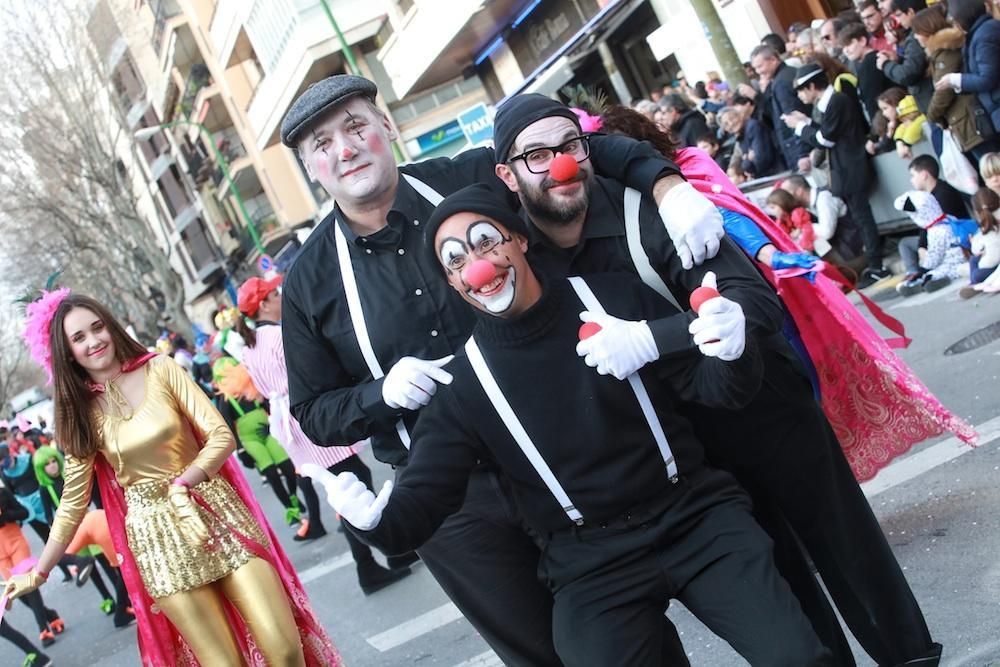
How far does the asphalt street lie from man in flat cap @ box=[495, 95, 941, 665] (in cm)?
58

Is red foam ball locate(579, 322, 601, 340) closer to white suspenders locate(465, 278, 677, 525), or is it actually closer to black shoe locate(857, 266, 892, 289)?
white suspenders locate(465, 278, 677, 525)

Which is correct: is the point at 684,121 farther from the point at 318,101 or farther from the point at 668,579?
the point at 668,579

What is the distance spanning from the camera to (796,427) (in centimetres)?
329

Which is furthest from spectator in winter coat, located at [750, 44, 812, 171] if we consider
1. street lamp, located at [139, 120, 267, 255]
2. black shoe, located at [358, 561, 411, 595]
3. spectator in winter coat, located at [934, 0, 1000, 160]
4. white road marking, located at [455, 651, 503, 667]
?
street lamp, located at [139, 120, 267, 255]

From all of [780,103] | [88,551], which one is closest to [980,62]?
[780,103]

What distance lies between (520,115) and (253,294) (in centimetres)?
467

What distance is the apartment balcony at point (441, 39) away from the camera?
22766mm

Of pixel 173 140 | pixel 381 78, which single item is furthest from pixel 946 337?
pixel 173 140

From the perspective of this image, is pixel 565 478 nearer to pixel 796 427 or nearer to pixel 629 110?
pixel 796 427

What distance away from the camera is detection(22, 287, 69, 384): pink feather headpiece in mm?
4633

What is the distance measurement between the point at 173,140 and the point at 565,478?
55841 millimetres

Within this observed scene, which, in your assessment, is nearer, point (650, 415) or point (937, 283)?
point (650, 415)

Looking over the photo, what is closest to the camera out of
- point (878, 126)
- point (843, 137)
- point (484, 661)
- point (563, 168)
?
point (563, 168)

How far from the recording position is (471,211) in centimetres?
295
